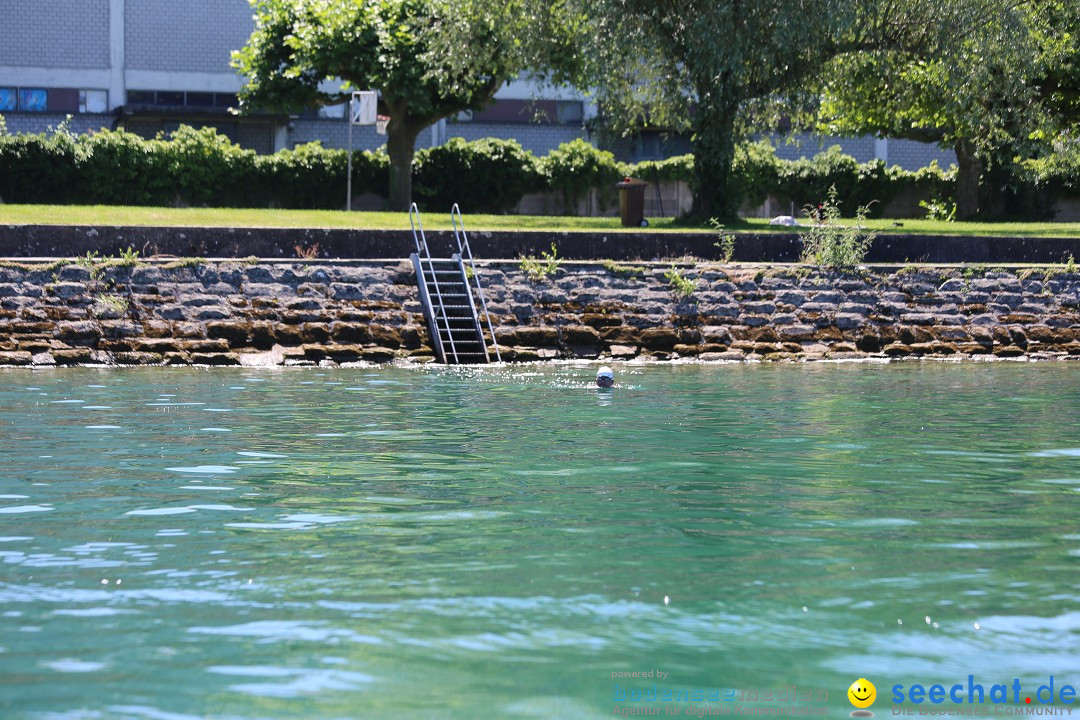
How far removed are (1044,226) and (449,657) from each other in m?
28.1

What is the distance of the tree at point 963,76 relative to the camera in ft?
77.2

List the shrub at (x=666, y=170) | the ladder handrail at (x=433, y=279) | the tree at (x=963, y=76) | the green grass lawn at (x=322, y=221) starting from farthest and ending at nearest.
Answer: the shrub at (x=666, y=170), the tree at (x=963, y=76), the green grass lawn at (x=322, y=221), the ladder handrail at (x=433, y=279)

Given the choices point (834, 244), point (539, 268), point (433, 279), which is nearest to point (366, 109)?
point (539, 268)

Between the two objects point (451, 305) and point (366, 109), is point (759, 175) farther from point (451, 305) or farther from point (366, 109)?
point (451, 305)

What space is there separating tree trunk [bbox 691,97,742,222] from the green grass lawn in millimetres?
574

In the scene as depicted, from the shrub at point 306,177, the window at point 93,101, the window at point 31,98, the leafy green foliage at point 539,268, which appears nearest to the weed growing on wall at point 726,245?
the leafy green foliage at point 539,268

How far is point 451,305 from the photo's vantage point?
59.7 feet

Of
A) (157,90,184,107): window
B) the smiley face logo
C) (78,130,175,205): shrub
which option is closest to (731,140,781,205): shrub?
(78,130,175,205): shrub

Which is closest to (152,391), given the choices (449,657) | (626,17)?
(449,657)

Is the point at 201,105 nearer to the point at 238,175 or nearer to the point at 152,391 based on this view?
the point at 238,175

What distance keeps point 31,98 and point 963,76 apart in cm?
3326

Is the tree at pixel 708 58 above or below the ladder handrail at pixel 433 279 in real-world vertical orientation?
above

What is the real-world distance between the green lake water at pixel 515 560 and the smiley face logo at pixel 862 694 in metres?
0.03

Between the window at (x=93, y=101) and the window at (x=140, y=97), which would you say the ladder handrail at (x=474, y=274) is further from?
the window at (x=93, y=101)
